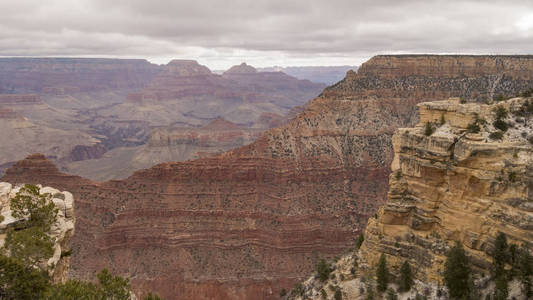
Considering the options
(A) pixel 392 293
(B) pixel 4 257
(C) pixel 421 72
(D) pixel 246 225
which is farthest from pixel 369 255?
(C) pixel 421 72

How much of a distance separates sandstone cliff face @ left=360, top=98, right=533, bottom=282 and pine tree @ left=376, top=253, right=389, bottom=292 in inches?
32.1

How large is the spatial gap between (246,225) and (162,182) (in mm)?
17137

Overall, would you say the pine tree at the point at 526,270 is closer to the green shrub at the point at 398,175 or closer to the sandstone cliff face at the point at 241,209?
the green shrub at the point at 398,175

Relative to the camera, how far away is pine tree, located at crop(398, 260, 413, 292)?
27.1 m

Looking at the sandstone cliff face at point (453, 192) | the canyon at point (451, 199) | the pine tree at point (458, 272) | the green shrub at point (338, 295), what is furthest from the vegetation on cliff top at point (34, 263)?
the pine tree at point (458, 272)

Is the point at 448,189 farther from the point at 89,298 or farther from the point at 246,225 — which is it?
the point at 246,225

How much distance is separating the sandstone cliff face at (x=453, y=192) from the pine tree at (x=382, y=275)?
32.1 inches

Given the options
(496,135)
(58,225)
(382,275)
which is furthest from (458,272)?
(58,225)

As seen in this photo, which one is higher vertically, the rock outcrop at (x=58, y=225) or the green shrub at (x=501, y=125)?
the green shrub at (x=501, y=125)

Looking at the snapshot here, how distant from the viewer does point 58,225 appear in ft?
76.9

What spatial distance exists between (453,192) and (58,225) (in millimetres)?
25847

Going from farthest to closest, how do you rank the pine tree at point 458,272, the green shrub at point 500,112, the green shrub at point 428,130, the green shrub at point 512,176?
the green shrub at point 428,130 < the green shrub at point 500,112 < the pine tree at point 458,272 < the green shrub at point 512,176

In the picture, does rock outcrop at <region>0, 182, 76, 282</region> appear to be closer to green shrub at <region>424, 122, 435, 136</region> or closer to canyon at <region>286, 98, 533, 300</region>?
canyon at <region>286, 98, 533, 300</region>

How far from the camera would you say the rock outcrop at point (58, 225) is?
21281mm
